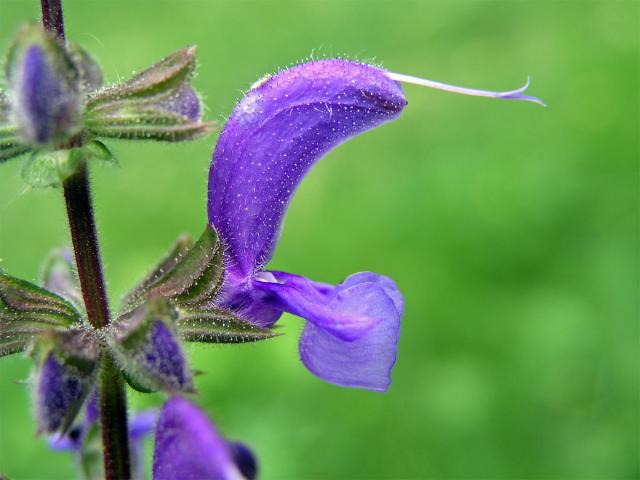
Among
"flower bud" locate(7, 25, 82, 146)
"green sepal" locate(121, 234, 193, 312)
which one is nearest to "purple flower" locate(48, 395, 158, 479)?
"green sepal" locate(121, 234, 193, 312)

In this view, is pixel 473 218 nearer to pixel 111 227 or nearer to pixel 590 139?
pixel 590 139

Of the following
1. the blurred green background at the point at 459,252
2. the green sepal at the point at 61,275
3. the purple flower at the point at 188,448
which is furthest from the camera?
the blurred green background at the point at 459,252

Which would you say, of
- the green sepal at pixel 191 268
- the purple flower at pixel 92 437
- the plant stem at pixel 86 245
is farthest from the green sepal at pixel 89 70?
the purple flower at pixel 92 437

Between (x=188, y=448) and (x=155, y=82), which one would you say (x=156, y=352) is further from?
(x=155, y=82)

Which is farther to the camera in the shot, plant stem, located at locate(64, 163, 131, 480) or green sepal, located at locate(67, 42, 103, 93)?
green sepal, located at locate(67, 42, 103, 93)

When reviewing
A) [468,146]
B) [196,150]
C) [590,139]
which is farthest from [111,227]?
[590,139]

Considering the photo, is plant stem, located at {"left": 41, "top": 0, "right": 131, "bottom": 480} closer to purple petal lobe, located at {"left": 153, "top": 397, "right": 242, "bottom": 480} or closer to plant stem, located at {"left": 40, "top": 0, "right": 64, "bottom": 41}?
plant stem, located at {"left": 40, "top": 0, "right": 64, "bottom": 41}

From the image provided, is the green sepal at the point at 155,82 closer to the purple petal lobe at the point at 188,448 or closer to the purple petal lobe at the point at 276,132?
the purple petal lobe at the point at 276,132
